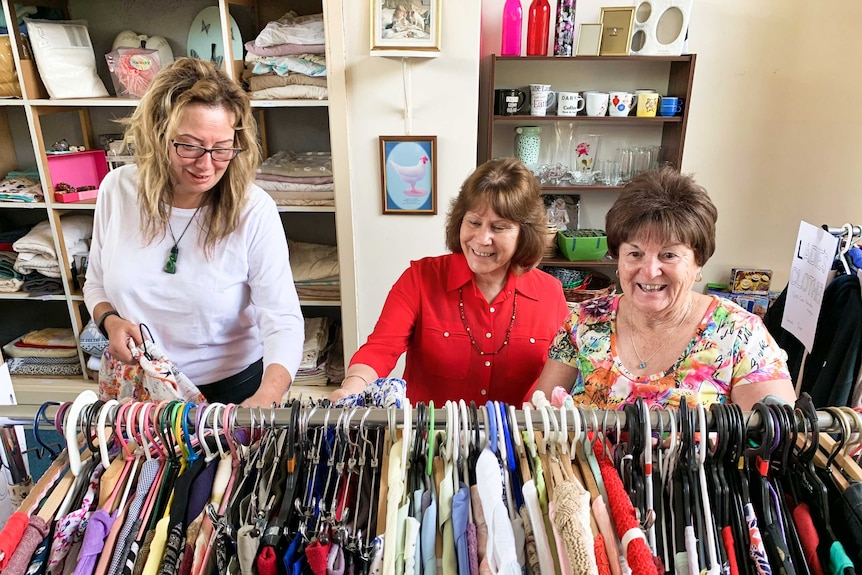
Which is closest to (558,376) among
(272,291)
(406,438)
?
(406,438)

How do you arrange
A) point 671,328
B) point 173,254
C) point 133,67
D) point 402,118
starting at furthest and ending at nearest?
point 133,67 < point 402,118 < point 173,254 < point 671,328

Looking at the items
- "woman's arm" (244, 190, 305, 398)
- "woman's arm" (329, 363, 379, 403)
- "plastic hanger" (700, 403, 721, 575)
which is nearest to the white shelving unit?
"woman's arm" (244, 190, 305, 398)

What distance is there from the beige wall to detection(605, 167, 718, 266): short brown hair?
1.34 metres

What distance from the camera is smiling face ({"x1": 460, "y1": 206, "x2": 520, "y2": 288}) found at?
1.49 m

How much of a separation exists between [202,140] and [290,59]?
3.94ft

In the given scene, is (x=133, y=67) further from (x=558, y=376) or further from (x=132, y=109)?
(x=558, y=376)

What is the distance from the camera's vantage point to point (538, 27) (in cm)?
260

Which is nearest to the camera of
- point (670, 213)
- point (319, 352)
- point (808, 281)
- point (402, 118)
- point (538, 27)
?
point (670, 213)

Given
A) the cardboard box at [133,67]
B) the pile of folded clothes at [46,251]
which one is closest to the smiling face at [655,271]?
the cardboard box at [133,67]

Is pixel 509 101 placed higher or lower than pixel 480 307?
higher

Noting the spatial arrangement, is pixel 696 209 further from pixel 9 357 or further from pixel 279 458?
pixel 9 357

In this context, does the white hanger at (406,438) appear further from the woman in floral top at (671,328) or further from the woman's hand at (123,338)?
the woman's hand at (123,338)

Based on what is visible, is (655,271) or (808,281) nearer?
(655,271)

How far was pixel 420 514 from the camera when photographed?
0.81 m
